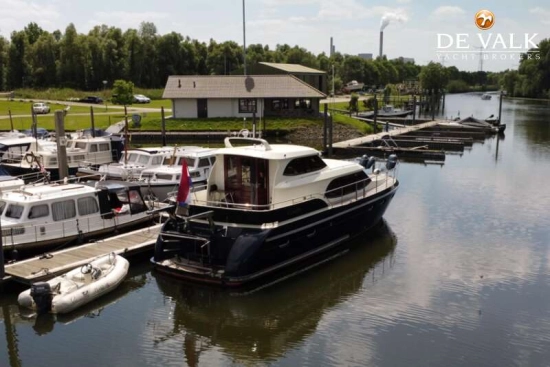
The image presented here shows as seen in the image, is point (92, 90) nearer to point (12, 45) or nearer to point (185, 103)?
point (12, 45)

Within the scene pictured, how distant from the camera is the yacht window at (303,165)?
667 inches

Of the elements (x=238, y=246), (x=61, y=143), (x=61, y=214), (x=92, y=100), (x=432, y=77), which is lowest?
(x=238, y=246)

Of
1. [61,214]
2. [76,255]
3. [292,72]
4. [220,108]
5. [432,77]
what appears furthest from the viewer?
[432,77]

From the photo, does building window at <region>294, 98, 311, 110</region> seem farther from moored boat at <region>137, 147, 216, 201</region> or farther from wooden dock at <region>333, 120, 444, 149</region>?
moored boat at <region>137, 147, 216, 201</region>

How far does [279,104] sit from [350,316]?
133 ft

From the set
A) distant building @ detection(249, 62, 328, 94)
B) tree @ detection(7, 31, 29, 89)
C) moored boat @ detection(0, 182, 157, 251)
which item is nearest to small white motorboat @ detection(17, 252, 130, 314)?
moored boat @ detection(0, 182, 157, 251)

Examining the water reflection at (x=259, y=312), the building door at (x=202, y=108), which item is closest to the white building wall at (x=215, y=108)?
the building door at (x=202, y=108)

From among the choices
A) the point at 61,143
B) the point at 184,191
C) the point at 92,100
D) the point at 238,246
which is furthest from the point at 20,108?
the point at 238,246

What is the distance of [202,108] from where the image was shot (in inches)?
2069

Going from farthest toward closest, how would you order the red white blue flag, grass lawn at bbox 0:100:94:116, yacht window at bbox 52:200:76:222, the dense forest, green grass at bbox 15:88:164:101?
the dense forest, green grass at bbox 15:88:164:101, grass lawn at bbox 0:100:94:116, yacht window at bbox 52:200:76:222, the red white blue flag

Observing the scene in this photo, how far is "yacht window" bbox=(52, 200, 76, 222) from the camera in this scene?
1666 cm

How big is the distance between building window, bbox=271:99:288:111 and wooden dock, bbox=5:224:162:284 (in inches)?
1405

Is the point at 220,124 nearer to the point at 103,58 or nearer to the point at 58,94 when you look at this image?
the point at 58,94

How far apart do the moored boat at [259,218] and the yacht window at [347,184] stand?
0.12ft
